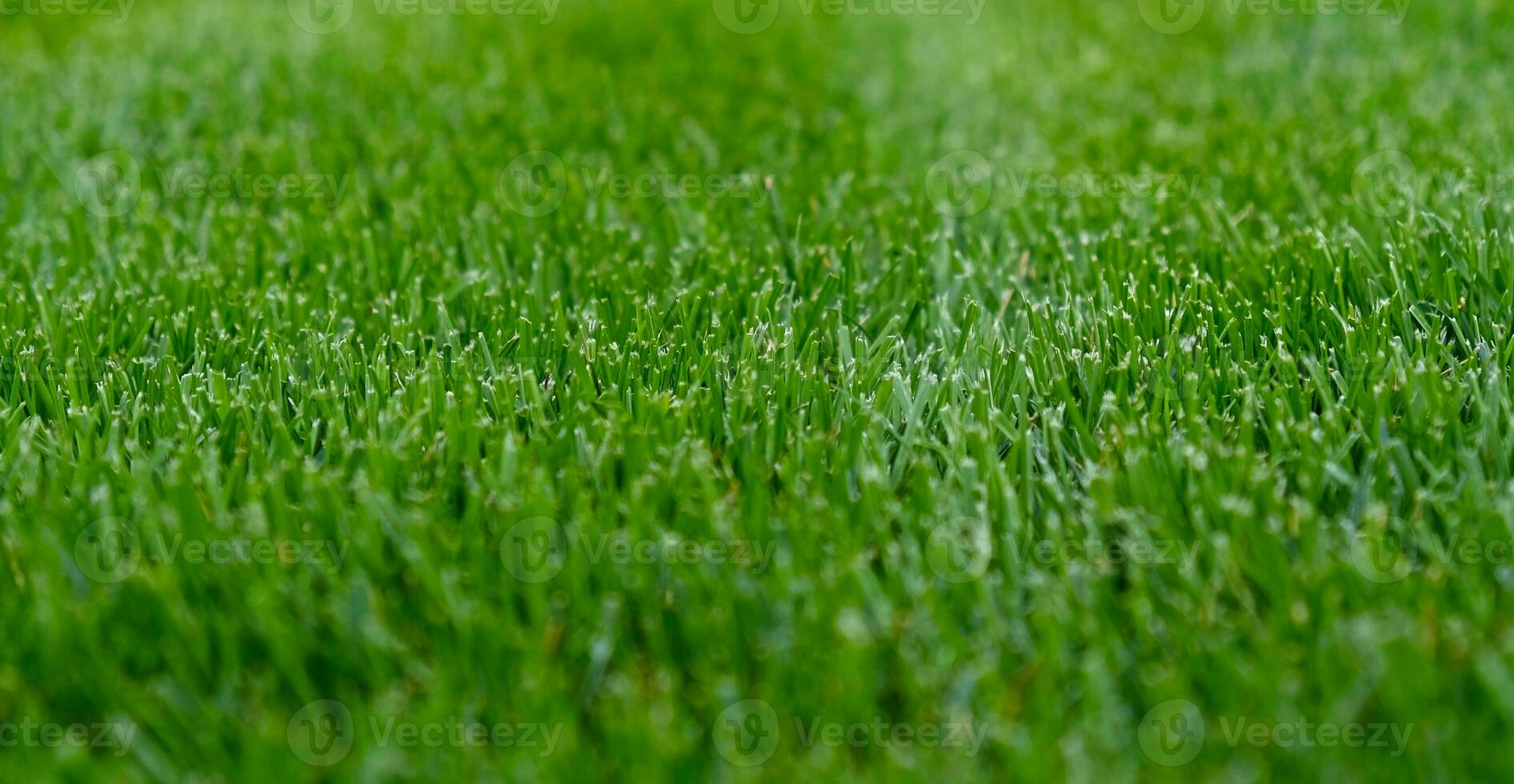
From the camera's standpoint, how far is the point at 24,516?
1882 millimetres

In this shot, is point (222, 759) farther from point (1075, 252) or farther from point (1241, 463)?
point (1075, 252)

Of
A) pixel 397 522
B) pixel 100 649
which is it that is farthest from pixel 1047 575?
pixel 100 649

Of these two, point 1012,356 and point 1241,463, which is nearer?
point 1241,463

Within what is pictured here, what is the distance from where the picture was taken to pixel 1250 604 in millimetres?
1659

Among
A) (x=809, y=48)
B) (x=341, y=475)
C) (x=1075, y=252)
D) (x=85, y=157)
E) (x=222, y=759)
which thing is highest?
(x=809, y=48)

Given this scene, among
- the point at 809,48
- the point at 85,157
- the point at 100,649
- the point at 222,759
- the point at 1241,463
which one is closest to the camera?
the point at 222,759

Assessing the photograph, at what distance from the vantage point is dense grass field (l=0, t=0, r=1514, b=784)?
153 cm

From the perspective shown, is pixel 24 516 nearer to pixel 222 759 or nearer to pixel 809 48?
pixel 222 759

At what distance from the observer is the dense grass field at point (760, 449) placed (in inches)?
60.1

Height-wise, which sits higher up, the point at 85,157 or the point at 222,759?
the point at 85,157

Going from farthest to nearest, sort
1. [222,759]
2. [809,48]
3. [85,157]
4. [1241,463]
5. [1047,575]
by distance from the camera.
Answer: [809,48] < [85,157] < [1241,463] < [1047,575] < [222,759]

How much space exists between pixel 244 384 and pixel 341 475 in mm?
462

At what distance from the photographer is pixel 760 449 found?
204cm

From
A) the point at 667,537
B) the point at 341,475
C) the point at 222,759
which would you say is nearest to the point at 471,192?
the point at 341,475
